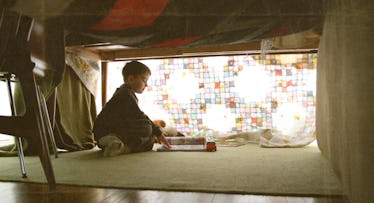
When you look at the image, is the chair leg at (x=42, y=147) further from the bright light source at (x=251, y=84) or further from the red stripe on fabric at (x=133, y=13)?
the bright light source at (x=251, y=84)

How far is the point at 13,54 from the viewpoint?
0.61 m

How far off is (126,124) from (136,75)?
0.29 metres

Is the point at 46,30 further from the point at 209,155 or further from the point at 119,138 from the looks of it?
the point at 119,138

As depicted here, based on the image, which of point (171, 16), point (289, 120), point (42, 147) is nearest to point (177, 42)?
point (171, 16)

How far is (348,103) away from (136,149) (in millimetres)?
1005

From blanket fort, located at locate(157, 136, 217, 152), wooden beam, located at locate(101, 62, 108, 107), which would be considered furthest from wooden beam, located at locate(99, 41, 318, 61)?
blanket fort, located at locate(157, 136, 217, 152)

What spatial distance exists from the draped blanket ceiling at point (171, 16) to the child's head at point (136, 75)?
50 centimetres

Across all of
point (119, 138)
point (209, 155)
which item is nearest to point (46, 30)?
point (209, 155)

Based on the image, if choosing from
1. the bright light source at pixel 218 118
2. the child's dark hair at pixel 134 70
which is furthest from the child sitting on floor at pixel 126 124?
the bright light source at pixel 218 118

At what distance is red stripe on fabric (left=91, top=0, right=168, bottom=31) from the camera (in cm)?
45

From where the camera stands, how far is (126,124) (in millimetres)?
1351

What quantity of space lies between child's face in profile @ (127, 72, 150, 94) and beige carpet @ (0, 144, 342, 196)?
1.00ft

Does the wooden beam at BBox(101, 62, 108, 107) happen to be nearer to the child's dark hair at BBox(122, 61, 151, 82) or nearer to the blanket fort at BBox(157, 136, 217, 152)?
the child's dark hair at BBox(122, 61, 151, 82)

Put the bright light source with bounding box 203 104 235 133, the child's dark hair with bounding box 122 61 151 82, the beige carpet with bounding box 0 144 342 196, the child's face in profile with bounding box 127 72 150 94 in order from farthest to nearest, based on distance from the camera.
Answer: the bright light source with bounding box 203 104 235 133, the child's face in profile with bounding box 127 72 150 94, the child's dark hair with bounding box 122 61 151 82, the beige carpet with bounding box 0 144 342 196
